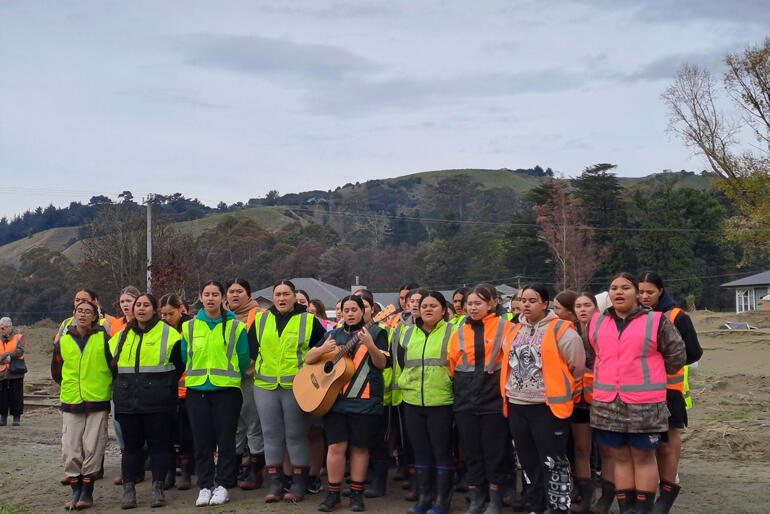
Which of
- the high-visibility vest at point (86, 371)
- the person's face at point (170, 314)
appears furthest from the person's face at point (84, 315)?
the person's face at point (170, 314)

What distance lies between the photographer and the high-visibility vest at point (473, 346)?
679cm

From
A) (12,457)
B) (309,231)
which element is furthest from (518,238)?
(12,457)

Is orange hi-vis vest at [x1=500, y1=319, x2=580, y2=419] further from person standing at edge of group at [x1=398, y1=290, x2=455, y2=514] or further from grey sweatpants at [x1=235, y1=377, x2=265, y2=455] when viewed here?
grey sweatpants at [x1=235, y1=377, x2=265, y2=455]

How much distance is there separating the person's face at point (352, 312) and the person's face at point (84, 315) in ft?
8.36

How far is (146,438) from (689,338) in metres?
5.09

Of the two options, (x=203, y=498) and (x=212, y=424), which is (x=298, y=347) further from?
(x=203, y=498)

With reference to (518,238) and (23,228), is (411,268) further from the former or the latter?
(23,228)

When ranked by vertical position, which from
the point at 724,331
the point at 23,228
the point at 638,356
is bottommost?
the point at 724,331

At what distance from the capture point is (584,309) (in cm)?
Answer: 721

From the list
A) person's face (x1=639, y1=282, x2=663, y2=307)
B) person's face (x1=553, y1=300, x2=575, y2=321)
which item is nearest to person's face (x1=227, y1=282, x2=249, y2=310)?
person's face (x1=553, y1=300, x2=575, y2=321)

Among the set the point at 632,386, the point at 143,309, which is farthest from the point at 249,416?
the point at 632,386

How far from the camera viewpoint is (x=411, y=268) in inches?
3159

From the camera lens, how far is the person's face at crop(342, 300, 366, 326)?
24.3 ft

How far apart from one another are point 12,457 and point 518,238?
2217 inches
